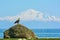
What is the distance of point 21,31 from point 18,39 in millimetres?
796

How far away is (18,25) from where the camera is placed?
40406mm

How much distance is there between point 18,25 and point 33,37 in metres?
1.97

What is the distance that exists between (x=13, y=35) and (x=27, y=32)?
1346 millimetres

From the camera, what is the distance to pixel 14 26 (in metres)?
40.7

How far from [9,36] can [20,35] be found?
106 centimetres

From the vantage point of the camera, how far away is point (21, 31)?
4056 cm

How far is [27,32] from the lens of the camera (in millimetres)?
40656

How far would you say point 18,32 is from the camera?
133ft

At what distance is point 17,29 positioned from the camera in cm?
4041

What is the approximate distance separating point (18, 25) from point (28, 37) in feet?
5.07

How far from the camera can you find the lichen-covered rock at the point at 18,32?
1594 inches

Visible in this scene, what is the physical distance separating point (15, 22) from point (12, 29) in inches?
35.8

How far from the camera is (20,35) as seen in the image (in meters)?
40.8

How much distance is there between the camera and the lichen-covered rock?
40500mm
